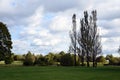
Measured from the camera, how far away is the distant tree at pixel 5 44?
74.7 m

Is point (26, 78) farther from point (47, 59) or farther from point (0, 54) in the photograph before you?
point (47, 59)

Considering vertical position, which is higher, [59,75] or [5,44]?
[5,44]

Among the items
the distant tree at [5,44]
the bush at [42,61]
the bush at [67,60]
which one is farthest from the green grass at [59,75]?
the bush at [42,61]

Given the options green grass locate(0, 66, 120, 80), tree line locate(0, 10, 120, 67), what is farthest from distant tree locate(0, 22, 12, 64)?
green grass locate(0, 66, 120, 80)

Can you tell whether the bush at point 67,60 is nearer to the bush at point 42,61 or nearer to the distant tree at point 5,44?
the bush at point 42,61

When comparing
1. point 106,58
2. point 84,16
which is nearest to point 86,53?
point 84,16

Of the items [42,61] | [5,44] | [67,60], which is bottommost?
[42,61]

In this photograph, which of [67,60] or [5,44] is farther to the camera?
[67,60]

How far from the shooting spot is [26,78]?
37.2m

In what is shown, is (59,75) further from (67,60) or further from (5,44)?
(67,60)

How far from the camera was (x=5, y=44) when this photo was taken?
2975 inches

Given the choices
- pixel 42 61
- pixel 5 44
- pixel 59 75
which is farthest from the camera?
pixel 42 61

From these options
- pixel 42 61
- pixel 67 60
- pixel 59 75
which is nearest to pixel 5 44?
pixel 42 61

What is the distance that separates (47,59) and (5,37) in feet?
49.2
